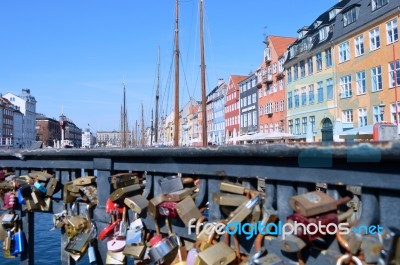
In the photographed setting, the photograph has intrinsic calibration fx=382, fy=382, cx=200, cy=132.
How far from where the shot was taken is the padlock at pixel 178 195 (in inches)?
87.1

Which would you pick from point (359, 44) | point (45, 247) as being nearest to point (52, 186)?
point (45, 247)

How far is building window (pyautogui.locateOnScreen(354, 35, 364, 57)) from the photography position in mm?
31730

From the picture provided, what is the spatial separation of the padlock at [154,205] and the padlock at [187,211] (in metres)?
0.14

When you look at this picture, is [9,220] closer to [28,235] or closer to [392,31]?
[28,235]

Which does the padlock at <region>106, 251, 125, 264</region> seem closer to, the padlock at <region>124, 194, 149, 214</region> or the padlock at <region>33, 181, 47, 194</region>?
the padlock at <region>124, 194, 149, 214</region>

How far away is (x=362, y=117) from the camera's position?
1233 inches

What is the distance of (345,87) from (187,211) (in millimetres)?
34155

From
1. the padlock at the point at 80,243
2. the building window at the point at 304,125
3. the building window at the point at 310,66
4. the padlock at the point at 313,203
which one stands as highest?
the building window at the point at 310,66

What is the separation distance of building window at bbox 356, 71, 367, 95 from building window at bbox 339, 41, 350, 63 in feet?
7.74

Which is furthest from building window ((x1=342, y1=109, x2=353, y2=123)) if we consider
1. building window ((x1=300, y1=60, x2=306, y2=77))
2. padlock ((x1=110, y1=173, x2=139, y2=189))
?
padlock ((x1=110, y1=173, x2=139, y2=189))

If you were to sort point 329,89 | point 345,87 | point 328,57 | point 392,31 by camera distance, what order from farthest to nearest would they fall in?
point 328,57 → point 329,89 → point 345,87 → point 392,31

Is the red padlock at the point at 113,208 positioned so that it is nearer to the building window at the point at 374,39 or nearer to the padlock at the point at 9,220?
the padlock at the point at 9,220

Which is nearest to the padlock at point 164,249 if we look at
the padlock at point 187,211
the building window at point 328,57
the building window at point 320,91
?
the padlock at point 187,211

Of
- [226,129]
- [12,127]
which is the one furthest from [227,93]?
[12,127]
